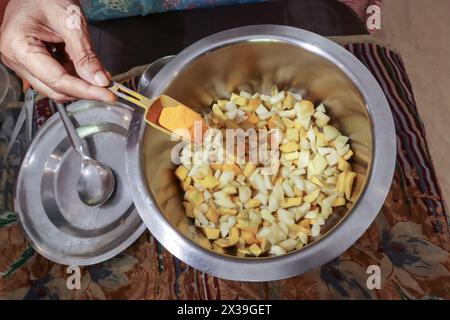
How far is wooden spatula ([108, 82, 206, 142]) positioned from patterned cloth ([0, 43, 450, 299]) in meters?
0.24

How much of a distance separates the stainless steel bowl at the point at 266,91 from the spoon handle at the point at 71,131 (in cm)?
18

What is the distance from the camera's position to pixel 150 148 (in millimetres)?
720

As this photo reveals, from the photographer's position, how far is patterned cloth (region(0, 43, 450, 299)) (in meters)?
0.72

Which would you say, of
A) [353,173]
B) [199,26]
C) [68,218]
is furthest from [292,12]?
[68,218]

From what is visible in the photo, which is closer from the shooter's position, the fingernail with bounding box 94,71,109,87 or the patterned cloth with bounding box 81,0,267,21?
the fingernail with bounding box 94,71,109,87

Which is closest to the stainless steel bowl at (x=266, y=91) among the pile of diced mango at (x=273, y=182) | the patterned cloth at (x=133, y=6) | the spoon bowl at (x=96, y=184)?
the pile of diced mango at (x=273, y=182)

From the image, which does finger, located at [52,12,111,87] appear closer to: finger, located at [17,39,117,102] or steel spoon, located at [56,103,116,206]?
finger, located at [17,39,117,102]

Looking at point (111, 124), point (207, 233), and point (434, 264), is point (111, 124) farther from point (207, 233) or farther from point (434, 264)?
point (434, 264)

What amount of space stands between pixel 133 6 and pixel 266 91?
0.40m

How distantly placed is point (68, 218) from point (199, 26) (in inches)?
22.1

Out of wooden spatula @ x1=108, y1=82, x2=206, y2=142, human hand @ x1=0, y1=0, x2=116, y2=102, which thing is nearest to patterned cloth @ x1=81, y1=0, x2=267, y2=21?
human hand @ x1=0, y1=0, x2=116, y2=102

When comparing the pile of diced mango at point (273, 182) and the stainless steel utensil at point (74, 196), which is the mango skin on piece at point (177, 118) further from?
the stainless steel utensil at point (74, 196)

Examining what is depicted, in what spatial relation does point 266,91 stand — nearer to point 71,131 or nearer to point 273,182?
point 273,182

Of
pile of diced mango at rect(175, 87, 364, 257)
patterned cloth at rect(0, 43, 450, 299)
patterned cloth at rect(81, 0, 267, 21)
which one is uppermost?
patterned cloth at rect(81, 0, 267, 21)
